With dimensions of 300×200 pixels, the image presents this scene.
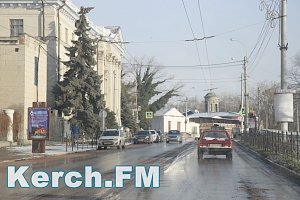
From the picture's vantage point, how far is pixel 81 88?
5316 cm

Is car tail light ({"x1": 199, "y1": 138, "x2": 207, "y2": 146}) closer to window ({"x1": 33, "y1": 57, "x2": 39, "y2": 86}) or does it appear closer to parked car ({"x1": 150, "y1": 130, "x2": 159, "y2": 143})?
window ({"x1": 33, "y1": 57, "x2": 39, "y2": 86})

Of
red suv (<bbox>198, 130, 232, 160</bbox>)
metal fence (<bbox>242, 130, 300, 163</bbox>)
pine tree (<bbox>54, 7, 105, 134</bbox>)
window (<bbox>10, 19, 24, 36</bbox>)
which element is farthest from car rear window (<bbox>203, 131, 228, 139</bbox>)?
window (<bbox>10, 19, 24, 36</bbox>)

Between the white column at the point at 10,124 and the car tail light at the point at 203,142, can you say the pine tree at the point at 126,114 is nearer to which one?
the white column at the point at 10,124

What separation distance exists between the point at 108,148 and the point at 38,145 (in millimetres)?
13178

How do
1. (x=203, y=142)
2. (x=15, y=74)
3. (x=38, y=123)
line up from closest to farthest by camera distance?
(x=203, y=142) < (x=38, y=123) < (x=15, y=74)

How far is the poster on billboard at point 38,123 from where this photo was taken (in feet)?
106

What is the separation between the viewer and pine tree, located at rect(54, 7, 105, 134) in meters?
52.0

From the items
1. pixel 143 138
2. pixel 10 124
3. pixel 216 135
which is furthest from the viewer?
pixel 143 138

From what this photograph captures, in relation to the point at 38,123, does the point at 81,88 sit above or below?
above

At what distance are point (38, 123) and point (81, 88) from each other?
68.3 ft

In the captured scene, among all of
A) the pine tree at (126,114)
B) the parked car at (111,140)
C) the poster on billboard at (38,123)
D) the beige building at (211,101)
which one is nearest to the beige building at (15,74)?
the parked car at (111,140)

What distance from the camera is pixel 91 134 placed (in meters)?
52.9

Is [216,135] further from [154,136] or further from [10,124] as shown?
[154,136]

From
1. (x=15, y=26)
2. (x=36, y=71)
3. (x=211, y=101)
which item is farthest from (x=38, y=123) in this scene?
(x=211, y=101)
